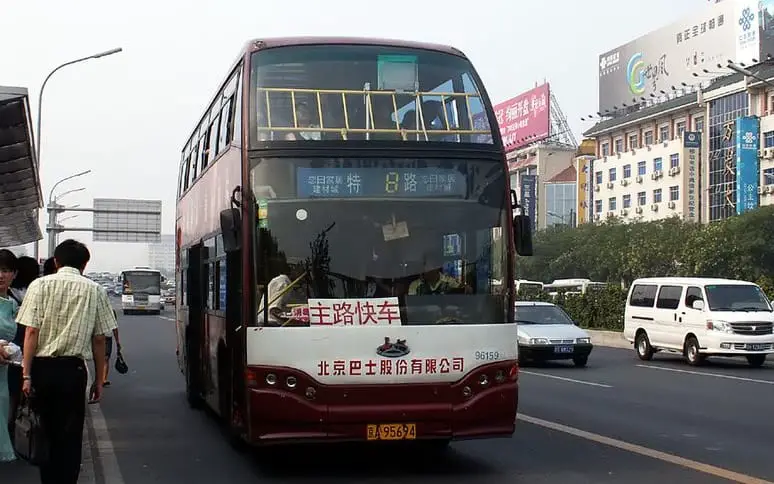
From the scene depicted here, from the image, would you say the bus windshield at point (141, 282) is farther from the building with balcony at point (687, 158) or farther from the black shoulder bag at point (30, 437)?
the black shoulder bag at point (30, 437)

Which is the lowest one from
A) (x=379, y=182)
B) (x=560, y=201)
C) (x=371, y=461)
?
(x=371, y=461)

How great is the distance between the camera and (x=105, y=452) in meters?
10.1

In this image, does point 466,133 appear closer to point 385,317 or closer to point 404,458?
point 385,317

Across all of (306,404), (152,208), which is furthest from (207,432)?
(152,208)

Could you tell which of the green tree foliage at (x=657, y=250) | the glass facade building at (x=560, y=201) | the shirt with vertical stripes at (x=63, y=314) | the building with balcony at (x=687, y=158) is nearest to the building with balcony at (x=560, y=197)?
the glass facade building at (x=560, y=201)

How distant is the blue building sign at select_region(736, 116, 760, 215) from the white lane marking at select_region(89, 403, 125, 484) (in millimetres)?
68513

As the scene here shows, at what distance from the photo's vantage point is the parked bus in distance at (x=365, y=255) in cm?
821

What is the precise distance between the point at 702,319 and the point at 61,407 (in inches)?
717

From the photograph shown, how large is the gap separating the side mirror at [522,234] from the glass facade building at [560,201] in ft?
373

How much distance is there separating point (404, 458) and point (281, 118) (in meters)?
3.39

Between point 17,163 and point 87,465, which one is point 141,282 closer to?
point 17,163

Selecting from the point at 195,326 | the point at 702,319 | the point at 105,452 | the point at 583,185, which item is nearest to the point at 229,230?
the point at 105,452

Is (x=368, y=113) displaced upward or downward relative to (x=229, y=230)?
upward

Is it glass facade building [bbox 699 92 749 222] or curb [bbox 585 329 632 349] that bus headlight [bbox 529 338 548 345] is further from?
glass facade building [bbox 699 92 749 222]
